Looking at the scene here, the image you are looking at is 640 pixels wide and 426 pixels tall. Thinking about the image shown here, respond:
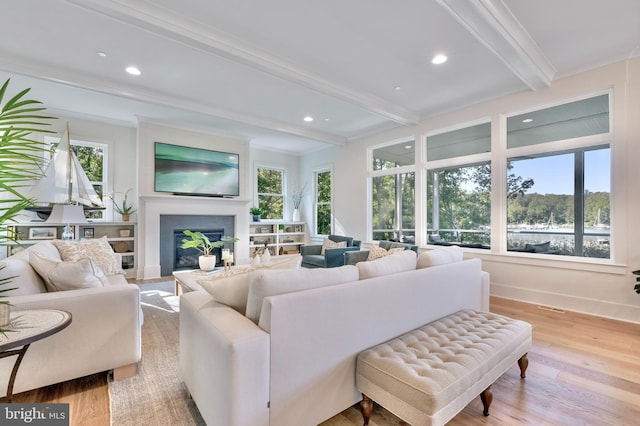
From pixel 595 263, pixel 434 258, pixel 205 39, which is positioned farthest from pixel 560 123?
pixel 205 39

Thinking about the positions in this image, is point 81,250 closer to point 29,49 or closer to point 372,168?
point 29,49

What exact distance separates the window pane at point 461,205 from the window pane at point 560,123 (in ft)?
1.94

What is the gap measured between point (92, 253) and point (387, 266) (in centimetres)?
324

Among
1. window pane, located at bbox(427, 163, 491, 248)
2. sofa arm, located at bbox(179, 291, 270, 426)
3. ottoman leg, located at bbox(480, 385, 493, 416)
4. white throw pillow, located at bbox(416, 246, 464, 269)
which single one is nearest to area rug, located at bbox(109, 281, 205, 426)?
sofa arm, located at bbox(179, 291, 270, 426)

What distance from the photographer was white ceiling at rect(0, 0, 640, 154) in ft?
8.41

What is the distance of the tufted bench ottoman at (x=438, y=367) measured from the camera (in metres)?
1.37

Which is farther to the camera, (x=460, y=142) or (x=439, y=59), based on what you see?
(x=460, y=142)

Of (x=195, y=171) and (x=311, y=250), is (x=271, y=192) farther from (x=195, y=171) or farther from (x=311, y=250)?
(x=311, y=250)

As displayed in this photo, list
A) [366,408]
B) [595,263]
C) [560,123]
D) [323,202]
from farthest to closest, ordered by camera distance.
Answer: [323,202] → [560,123] → [595,263] → [366,408]

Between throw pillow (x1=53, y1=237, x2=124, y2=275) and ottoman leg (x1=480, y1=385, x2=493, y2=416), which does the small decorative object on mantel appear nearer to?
throw pillow (x1=53, y1=237, x2=124, y2=275)

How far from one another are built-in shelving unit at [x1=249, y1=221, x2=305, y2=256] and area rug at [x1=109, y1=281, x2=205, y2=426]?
4050 millimetres

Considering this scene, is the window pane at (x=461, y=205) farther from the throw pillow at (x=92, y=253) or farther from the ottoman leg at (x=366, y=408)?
the throw pillow at (x=92, y=253)

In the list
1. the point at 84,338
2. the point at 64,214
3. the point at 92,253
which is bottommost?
the point at 84,338

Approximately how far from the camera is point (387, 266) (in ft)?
6.81
